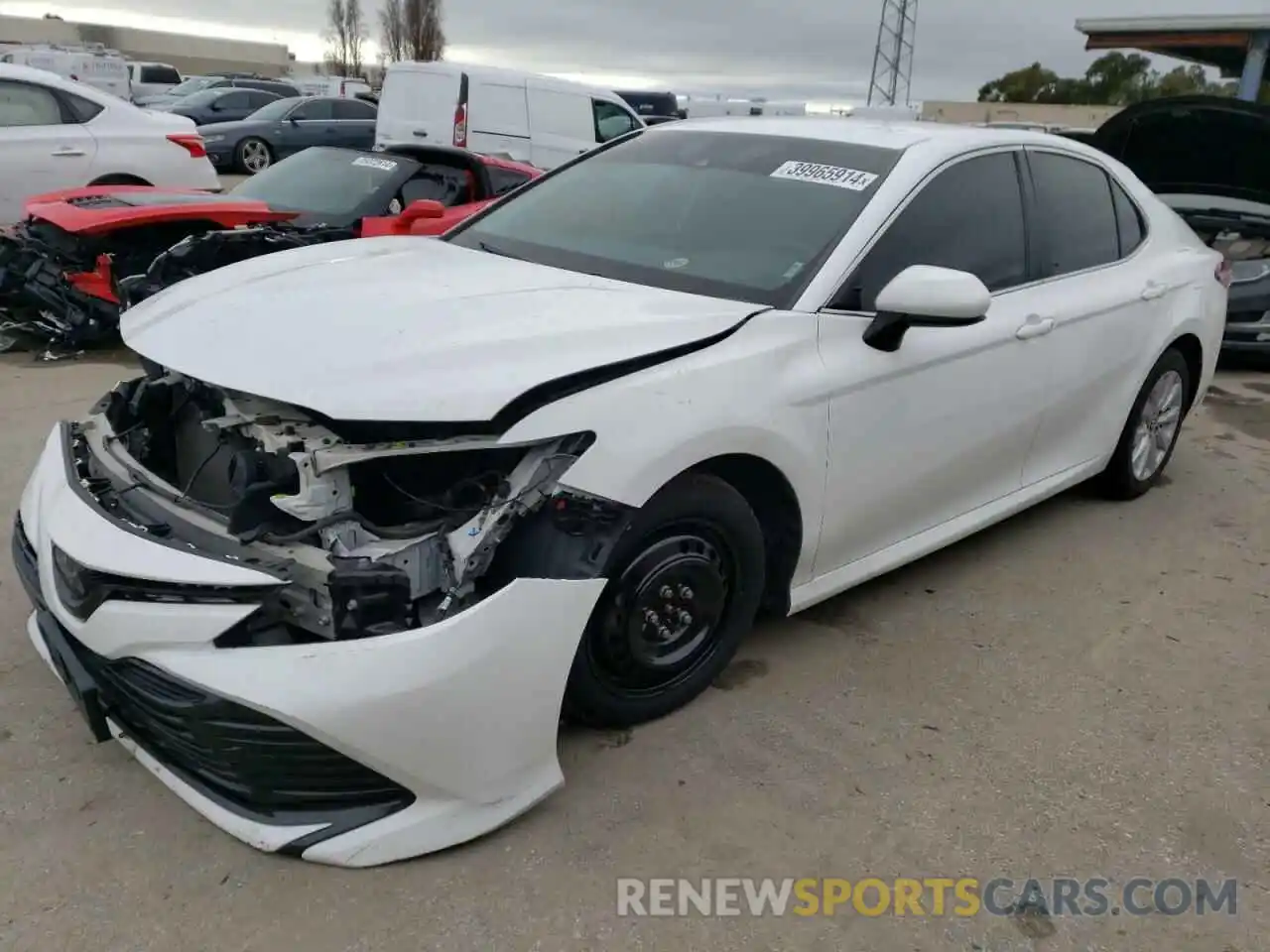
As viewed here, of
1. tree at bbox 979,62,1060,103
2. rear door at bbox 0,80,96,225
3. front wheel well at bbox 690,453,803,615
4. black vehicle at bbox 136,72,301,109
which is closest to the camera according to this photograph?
front wheel well at bbox 690,453,803,615

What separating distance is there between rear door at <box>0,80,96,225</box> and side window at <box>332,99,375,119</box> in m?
10.9

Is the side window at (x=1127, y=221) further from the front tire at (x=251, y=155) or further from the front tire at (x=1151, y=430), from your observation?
the front tire at (x=251, y=155)

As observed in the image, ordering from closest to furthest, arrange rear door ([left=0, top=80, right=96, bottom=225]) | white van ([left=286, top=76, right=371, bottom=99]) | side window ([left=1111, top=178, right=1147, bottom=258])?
1. side window ([left=1111, top=178, right=1147, bottom=258])
2. rear door ([left=0, top=80, right=96, bottom=225])
3. white van ([left=286, top=76, right=371, bottom=99])

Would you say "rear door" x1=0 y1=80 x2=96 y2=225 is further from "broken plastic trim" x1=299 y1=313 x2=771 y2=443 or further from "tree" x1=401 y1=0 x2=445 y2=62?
"tree" x1=401 y1=0 x2=445 y2=62

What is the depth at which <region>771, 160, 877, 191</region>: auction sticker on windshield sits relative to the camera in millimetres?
3262

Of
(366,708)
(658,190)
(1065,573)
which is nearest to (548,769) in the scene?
(366,708)

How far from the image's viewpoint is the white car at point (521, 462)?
2.21 meters

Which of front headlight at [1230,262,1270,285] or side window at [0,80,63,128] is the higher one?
side window at [0,80,63,128]

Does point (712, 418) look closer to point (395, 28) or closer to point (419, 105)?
point (419, 105)

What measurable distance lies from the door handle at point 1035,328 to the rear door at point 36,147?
755cm

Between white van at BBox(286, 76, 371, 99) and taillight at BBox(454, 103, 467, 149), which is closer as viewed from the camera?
taillight at BBox(454, 103, 467, 149)

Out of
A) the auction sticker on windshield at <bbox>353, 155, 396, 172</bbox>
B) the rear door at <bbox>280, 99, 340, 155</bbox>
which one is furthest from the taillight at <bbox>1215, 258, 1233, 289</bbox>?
the rear door at <bbox>280, 99, 340, 155</bbox>

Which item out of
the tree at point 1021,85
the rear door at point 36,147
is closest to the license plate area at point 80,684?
the rear door at point 36,147

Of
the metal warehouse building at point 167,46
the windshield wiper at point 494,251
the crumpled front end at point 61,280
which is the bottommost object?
the crumpled front end at point 61,280
